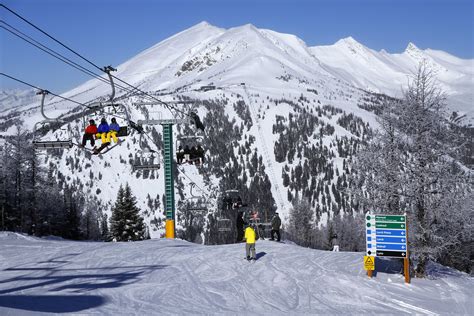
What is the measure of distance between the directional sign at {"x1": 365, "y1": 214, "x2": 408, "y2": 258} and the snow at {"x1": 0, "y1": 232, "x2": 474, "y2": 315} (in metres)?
1.09

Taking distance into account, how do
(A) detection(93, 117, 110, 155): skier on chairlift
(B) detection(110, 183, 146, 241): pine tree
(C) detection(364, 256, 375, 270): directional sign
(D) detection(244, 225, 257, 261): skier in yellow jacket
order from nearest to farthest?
(C) detection(364, 256, 375, 270): directional sign
(D) detection(244, 225, 257, 261): skier in yellow jacket
(A) detection(93, 117, 110, 155): skier on chairlift
(B) detection(110, 183, 146, 241): pine tree

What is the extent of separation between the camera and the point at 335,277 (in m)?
19.9

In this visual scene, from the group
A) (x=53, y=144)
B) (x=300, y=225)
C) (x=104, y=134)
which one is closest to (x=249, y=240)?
(x=104, y=134)

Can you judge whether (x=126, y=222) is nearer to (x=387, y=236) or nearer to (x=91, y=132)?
(x=91, y=132)

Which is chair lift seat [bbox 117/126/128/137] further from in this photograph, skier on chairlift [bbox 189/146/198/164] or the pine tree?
the pine tree

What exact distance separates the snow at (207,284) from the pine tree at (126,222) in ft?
112

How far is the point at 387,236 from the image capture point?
1972cm

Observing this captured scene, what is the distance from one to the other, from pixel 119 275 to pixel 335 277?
7.76 meters

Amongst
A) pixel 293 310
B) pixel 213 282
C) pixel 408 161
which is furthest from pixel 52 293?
pixel 408 161

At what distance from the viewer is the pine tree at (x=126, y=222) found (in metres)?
59.9

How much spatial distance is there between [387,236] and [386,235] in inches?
2.1

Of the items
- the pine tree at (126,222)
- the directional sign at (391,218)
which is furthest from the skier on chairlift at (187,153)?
the pine tree at (126,222)

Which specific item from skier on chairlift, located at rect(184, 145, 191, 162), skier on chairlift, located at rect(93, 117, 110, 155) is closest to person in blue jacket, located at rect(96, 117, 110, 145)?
skier on chairlift, located at rect(93, 117, 110, 155)

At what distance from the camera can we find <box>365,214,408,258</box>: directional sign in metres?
19.6
